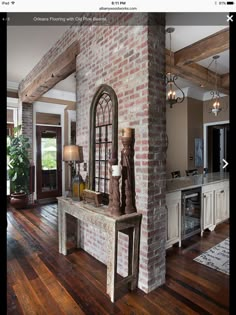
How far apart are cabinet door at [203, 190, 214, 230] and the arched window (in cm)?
171

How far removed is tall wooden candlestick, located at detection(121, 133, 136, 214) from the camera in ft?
6.26

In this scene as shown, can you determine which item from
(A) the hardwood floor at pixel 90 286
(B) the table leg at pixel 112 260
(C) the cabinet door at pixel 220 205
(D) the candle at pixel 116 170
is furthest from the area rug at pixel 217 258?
(D) the candle at pixel 116 170

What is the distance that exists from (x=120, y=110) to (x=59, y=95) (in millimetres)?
4380

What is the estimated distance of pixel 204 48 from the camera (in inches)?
127

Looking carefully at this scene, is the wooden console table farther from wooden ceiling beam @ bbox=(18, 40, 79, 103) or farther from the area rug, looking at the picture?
wooden ceiling beam @ bbox=(18, 40, 79, 103)

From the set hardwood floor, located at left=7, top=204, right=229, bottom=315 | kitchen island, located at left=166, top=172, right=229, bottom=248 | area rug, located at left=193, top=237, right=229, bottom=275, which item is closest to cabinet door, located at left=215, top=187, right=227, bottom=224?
kitchen island, located at left=166, top=172, right=229, bottom=248

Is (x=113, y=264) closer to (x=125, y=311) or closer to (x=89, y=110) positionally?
(x=125, y=311)

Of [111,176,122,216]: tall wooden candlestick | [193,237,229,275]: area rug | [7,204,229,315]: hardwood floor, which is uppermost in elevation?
[111,176,122,216]: tall wooden candlestick

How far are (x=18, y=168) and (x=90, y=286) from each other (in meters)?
3.73

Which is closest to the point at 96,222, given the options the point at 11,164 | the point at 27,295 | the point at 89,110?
the point at 27,295

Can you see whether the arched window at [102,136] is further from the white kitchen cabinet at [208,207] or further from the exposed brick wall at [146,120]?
the white kitchen cabinet at [208,207]

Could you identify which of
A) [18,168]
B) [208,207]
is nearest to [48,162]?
[18,168]

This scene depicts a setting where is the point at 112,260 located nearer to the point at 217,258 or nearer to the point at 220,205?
the point at 217,258

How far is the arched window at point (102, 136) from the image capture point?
7.18ft
